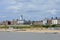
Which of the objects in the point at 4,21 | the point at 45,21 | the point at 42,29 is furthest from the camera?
the point at 4,21

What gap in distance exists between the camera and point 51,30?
12000cm

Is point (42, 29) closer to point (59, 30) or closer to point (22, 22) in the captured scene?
point (59, 30)

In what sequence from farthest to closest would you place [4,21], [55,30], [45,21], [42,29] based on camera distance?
[4,21]
[45,21]
[42,29]
[55,30]

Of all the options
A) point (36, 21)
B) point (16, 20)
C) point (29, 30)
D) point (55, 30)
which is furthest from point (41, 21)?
point (55, 30)

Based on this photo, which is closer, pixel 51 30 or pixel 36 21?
pixel 51 30

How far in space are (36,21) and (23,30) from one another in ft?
170

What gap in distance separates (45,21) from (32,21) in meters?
10.9

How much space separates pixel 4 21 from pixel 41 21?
93.9 feet

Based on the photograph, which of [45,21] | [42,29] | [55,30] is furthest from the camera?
[45,21]

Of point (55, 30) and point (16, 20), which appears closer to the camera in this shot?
point (55, 30)

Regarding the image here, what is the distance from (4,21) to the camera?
186 metres

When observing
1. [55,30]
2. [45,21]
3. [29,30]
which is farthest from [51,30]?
[45,21]

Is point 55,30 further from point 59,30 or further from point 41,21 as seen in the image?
point 41,21

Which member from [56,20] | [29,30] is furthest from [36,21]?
[29,30]
